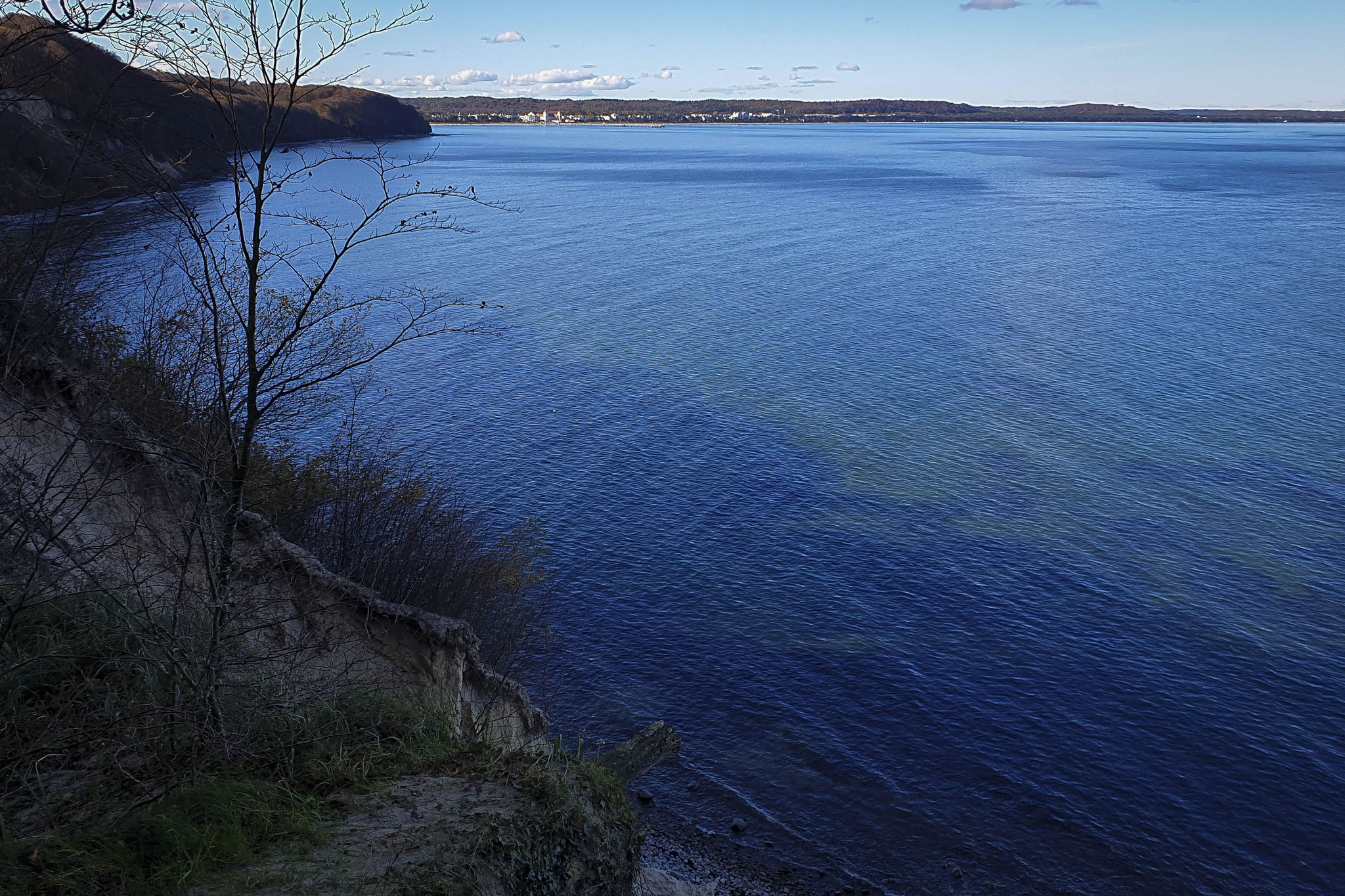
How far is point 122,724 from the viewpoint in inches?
453

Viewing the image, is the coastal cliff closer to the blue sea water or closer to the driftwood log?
the driftwood log

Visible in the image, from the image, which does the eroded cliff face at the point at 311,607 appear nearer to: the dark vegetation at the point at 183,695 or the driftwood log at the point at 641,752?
the dark vegetation at the point at 183,695

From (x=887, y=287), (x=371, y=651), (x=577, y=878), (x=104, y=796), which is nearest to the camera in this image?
(x=104, y=796)

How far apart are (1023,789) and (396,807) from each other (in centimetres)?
2630

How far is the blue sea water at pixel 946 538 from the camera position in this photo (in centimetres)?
3175

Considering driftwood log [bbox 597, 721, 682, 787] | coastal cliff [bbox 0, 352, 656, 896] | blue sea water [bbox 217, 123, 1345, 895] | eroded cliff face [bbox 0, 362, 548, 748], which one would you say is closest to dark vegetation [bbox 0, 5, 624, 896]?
coastal cliff [bbox 0, 352, 656, 896]

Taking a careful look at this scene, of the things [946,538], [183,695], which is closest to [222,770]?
[183,695]

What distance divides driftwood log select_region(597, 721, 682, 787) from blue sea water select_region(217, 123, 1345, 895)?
14.1 metres

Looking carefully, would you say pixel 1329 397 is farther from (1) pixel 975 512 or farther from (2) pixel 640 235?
(2) pixel 640 235

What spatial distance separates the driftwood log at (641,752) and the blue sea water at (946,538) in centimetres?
1406

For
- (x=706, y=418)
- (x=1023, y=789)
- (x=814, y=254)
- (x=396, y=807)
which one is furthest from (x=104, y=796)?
(x=814, y=254)

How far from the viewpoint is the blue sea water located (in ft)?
104

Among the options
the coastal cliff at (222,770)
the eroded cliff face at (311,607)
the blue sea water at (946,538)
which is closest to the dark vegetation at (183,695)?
the coastal cliff at (222,770)

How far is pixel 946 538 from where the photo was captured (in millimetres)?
49000
